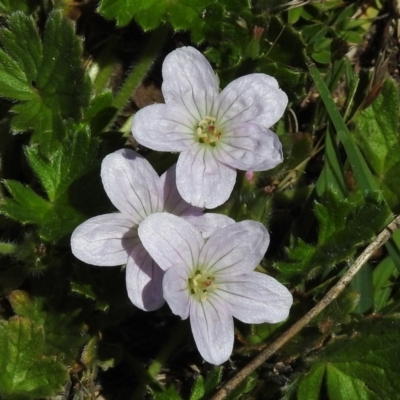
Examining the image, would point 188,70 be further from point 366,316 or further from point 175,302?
point 366,316

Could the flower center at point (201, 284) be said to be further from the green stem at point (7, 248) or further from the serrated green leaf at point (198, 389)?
the green stem at point (7, 248)

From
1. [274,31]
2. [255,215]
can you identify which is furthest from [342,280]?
[274,31]

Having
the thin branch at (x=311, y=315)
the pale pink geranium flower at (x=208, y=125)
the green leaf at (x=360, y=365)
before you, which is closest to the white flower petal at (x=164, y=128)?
the pale pink geranium flower at (x=208, y=125)

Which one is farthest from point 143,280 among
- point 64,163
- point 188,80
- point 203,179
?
point 188,80

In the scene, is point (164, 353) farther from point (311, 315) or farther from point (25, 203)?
point (25, 203)

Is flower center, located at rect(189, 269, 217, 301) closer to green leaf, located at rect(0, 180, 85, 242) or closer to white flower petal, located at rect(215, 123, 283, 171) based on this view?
white flower petal, located at rect(215, 123, 283, 171)
